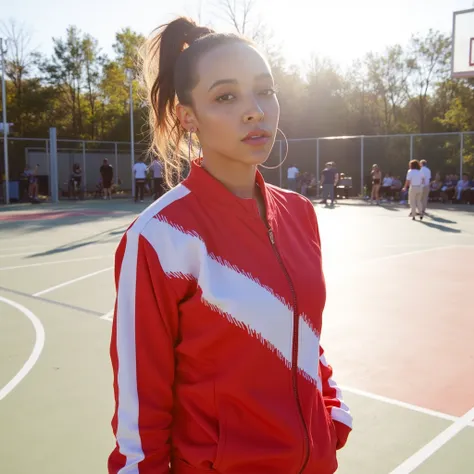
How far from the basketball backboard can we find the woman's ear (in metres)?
15.9

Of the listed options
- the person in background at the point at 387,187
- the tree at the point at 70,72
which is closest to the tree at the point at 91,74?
the tree at the point at 70,72

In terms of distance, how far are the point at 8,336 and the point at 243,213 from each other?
4453mm

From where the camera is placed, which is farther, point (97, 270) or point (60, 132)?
point (60, 132)

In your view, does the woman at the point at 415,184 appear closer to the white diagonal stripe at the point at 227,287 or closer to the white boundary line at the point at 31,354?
the white boundary line at the point at 31,354

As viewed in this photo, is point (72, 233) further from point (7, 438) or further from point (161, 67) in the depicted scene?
point (161, 67)

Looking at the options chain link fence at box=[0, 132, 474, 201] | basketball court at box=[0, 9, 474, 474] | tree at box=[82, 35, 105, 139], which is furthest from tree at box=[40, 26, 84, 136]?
basketball court at box=[0, 9, 474, 474]

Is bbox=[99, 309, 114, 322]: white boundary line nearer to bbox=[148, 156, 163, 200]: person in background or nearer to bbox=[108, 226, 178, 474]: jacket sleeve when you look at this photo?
bbox=[108, 226, 178, 474]: jacket sleeve

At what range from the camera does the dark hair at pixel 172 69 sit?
1.53m

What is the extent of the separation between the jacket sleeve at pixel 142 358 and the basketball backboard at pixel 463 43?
16.3 metres

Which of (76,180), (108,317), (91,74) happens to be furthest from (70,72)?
(108,317)

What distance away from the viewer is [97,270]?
8695 mm

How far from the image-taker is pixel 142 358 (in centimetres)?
136

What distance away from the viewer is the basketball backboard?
1588 cm

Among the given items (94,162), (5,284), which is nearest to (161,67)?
(5,284)
